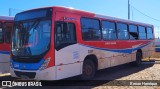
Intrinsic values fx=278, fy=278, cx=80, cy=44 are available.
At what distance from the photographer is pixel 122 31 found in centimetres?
1609

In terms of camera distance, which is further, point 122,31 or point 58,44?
point 122,31

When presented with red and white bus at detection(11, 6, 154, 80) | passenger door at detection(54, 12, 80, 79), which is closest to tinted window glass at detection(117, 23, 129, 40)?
red and white bus at detection(11, 6, 154, 80)

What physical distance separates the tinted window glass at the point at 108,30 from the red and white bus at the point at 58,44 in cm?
2

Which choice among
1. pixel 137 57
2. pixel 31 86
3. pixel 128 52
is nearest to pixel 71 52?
pixel 31 86

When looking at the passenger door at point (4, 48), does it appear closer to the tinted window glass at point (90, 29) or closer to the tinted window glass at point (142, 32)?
the tinted window glass at point (90, 29)

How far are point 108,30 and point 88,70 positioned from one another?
301cm

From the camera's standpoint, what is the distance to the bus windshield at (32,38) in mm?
10156

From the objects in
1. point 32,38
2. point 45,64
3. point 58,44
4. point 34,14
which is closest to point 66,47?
point 58,44

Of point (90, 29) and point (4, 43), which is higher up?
point (90, 29)

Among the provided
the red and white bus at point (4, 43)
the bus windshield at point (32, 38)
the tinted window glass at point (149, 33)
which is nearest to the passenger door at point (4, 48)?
the red and white bus at point (4, 43)

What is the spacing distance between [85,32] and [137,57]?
24.1 ft

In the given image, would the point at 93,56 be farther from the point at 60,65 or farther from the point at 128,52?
the point at 128,52

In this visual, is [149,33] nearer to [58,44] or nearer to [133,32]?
[133,32]

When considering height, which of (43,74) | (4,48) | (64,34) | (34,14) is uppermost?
(34,14)
